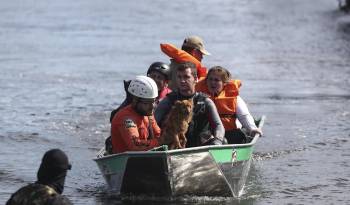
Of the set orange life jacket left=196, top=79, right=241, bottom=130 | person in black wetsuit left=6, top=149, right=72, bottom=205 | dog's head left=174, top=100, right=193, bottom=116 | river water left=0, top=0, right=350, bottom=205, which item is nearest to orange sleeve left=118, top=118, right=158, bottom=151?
dog's head left=174, top=100, right=193, bottom=116

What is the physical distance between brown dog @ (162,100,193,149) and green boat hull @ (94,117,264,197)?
0.66 feet

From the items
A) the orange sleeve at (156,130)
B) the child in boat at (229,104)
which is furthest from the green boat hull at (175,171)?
the child in boat at (229,104)

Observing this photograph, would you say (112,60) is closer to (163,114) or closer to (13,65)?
(13,65)

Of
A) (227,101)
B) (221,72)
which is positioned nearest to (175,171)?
(221,72)

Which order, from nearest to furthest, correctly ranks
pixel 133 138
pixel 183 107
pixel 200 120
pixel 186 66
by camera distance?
pixel 183 107, pixel 133 138, pixel 186 66, pixel 200 120

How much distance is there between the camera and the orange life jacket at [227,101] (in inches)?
520

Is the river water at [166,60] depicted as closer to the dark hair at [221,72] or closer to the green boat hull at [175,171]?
the green boat hull at [175,171]

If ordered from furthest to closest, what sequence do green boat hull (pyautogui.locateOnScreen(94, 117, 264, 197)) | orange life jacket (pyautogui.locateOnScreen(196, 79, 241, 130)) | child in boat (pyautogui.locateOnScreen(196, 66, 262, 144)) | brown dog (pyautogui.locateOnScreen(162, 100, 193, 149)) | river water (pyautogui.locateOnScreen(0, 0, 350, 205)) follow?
river water (pyautogui.locateOnScreen(0, 0, 350, 205)), orange life jacket (pyautogui.locateOnScreen(196, 79, 241, 130)), child in boat (pyautogui.locateOnScreen(196, 66, 262, 144)), brown dog (pyautogui.locateOnScreen(162, 100, 193, 149)), green boat hull (pyautogui.locateOnScreen(94, 117, 264, 197))

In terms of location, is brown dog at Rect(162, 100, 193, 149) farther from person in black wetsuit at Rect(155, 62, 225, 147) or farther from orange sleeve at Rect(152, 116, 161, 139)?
person in black wetsuit at Rect(155, 62, 225, 147)

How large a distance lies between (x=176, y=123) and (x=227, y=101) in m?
2.22

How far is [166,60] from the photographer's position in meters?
30.5

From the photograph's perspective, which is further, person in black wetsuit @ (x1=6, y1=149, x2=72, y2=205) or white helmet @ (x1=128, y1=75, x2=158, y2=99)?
white helmet @ (x1=128, y1=75, x2=158, y2=99)

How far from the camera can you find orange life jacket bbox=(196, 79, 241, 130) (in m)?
13.2

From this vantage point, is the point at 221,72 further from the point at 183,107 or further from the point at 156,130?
the point at 183,107
